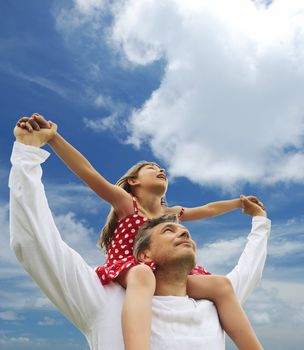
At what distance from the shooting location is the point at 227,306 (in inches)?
135

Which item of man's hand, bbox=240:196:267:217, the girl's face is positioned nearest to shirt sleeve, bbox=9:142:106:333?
the girl's face

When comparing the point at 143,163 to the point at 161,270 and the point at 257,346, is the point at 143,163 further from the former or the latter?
the point at 257,346

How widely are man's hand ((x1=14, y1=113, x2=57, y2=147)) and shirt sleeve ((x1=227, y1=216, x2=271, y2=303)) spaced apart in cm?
189

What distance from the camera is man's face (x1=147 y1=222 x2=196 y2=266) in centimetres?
330

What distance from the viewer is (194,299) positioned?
11.3ft

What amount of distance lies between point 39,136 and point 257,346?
2046 mm

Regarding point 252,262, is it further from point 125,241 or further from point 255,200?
point 125,241

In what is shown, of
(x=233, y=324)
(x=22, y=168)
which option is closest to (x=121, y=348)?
(x=233, y=324)

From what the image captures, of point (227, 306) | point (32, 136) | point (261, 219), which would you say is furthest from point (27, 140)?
point (261, 219)

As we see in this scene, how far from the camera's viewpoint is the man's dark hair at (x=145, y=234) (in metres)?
3.51

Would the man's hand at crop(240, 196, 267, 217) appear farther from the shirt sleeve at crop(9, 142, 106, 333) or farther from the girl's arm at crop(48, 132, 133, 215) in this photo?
the shirt sleeve at crop(9, 142, 106, 333)

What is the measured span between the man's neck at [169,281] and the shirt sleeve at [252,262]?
0.80m

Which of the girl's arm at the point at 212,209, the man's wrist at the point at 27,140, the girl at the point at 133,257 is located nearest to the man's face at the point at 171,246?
the girl at the point at 133,257

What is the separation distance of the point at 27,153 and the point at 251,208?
264 centimetres
